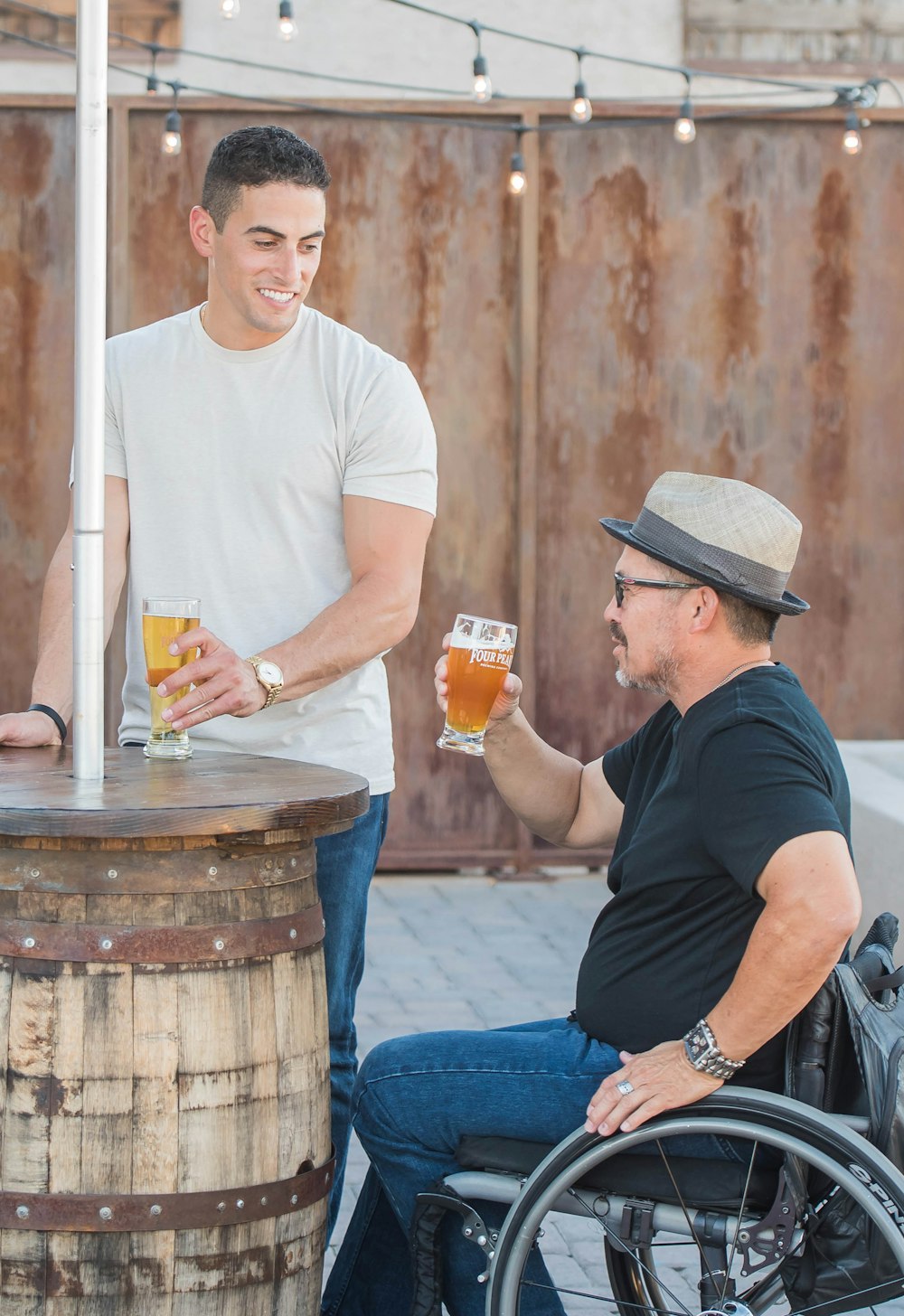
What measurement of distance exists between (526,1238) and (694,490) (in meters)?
1.06

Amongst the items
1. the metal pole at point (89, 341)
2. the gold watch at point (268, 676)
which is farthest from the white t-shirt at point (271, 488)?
the metal pole at point (89, 341)

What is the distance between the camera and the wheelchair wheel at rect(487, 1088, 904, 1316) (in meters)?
2.04

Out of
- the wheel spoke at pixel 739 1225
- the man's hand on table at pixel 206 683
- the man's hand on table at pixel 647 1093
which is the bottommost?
the wheel spoke at pixel 739 1225

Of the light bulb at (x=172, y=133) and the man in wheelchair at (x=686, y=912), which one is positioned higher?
the light bulb at (x=172, y=133)

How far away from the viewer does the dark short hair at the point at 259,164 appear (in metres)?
2.77

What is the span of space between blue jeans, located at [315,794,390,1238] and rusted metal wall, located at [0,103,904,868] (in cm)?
360

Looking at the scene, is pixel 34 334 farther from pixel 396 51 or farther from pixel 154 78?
pixel 396 51

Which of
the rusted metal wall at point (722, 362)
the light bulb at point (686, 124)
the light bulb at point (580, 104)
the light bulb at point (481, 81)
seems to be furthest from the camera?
the rusted metal wall at point (722, 362)

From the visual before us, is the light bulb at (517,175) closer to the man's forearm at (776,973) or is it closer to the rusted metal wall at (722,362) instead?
the rusted metal wall at (722,362)

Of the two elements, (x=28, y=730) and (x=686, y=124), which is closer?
(x=28, y=730)

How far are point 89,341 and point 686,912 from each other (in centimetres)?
112

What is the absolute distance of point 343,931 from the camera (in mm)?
2789

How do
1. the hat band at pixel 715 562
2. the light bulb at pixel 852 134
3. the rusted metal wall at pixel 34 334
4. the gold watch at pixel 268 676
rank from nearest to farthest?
the hat band at pixel 715 562 → the gold watch at pixel 268 676 → the light bulb at pixel 852 134 → the rusted metal wall at pixel 34 334

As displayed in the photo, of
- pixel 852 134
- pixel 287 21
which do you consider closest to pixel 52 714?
pixel 287 21
